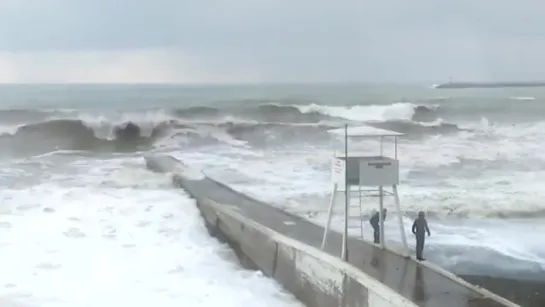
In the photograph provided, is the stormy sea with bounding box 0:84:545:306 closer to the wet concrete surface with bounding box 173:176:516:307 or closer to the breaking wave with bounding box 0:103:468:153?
the breaking wave with bounding box 0:103:468:153

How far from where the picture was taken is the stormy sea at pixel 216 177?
8.59 m

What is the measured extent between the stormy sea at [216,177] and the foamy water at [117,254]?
0.10 feet

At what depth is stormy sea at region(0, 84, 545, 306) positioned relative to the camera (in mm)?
8586

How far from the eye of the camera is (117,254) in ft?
32.7

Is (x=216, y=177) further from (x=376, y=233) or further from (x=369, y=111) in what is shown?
(x=369, y=111)

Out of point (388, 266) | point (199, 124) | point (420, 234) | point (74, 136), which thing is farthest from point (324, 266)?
point (199, 124)

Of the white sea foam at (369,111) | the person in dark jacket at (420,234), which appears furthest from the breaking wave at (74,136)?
the person in dark jacket at (420,234)

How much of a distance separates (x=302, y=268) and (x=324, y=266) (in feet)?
1.79

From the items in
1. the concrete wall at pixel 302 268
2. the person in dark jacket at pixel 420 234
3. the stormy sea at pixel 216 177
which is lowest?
the stormy sea at pixel 216 177

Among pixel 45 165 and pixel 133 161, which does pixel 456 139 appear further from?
pixel 45 165

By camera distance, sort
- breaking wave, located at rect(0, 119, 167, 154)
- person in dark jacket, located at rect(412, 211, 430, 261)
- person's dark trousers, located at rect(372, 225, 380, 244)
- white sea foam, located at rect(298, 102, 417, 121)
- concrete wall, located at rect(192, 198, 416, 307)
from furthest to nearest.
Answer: white sea foam, located at rect(298, 102, 417, 121) → breaking wave, located at rect(0, 119, 167, 154) → person's dark trousers, located at rect(372, 225, 380, 244) → person in dark jacket, located at rect(412, 211, 430, 261) → concrete wall, located at rect(192, 198, 416, 307)

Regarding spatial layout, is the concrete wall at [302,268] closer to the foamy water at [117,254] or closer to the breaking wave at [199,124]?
the foamy water at [117,254]

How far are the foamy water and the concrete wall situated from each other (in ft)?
0.62

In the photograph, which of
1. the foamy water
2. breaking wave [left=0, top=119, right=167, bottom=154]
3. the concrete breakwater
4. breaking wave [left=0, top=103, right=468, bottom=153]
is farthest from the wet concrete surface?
breaking wave [left=0, top=103, right=468, bottom=153]
